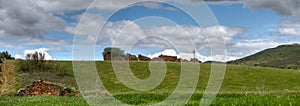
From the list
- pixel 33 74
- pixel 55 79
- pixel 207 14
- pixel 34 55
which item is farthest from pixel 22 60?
pixel 207 14

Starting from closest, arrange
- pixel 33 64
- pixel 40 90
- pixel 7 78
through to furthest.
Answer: pixel 40 90 → pixel 7 78 → pixel 33 64

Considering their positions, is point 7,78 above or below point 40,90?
above

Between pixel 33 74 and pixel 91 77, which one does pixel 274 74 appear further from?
pixel 33 74

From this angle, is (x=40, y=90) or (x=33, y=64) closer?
(x=40, y=90)

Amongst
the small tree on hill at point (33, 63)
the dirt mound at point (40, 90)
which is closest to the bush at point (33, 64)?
the small tree on hill at point (33, 63)

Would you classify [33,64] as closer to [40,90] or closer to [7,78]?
[7,78]

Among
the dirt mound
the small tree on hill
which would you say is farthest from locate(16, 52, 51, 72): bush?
the dirt mound

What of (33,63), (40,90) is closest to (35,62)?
(33,63)

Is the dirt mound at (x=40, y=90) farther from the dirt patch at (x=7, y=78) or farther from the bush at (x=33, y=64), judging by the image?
the bush at (x=33, y=64)

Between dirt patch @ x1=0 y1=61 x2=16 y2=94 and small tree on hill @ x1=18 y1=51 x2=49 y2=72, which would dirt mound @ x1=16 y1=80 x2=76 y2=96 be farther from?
small tree on hill @ x1=18 y1=51 x2=49 y2=72

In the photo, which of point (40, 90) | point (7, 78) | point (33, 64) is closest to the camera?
point (40, 90)

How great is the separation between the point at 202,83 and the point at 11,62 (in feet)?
113

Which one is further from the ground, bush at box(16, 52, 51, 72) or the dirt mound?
bush at box(16, 52, 51, 72)

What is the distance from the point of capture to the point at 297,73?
2891 inches
